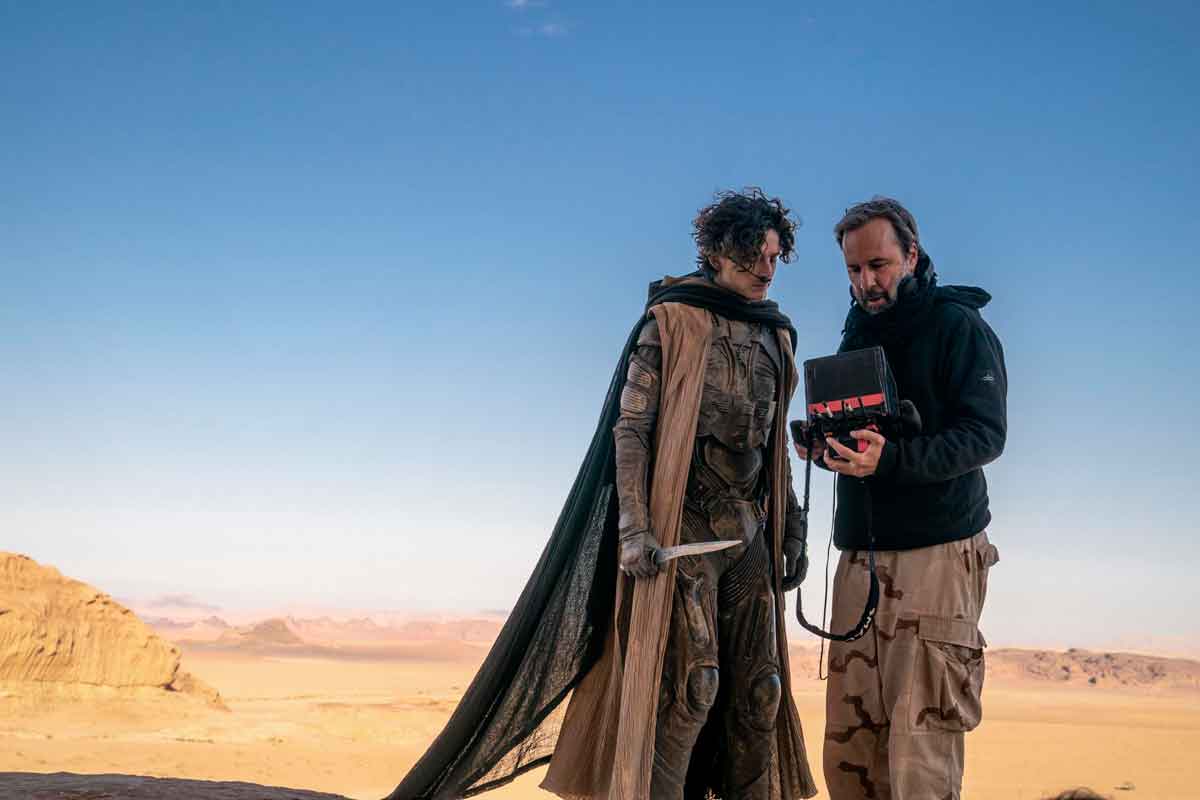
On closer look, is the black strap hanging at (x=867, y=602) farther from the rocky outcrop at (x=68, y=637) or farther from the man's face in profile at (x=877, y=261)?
the rocky outcrop at (x=68, y=637)

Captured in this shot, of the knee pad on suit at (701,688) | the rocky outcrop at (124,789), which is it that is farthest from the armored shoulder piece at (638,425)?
the rocky outcrop at (124,789)

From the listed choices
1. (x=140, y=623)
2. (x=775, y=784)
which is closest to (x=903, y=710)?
(x=775, y=784)

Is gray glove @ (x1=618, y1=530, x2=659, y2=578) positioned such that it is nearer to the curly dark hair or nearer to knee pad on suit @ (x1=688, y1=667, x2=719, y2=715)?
knee pad on suit @ (x1=688, y1=667, x2=719, y2=715)

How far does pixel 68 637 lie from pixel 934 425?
1376cm

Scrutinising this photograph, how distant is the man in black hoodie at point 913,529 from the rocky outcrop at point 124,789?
8.51ft

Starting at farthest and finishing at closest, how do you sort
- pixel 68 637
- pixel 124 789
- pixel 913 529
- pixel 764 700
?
pixel 68 637 → pixel 124 789 → pixel 764 700 → pixel 913 529

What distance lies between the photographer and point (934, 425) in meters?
4.45

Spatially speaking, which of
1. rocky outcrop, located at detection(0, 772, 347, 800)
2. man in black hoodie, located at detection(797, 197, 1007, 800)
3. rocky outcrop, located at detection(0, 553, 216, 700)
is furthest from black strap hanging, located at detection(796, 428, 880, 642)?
rocky outcrop, located at detection(0, 553, 216, 700)

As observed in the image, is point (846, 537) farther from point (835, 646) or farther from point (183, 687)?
point (183, 687)

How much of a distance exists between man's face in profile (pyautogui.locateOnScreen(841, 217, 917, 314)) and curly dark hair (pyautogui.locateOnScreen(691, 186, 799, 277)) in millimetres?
283

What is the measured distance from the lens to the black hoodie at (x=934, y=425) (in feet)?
13.8

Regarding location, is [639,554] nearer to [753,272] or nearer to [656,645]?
[656,645]

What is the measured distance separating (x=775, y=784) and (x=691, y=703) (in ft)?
2.08

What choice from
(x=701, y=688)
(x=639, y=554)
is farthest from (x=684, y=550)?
(x=701, y=688)
